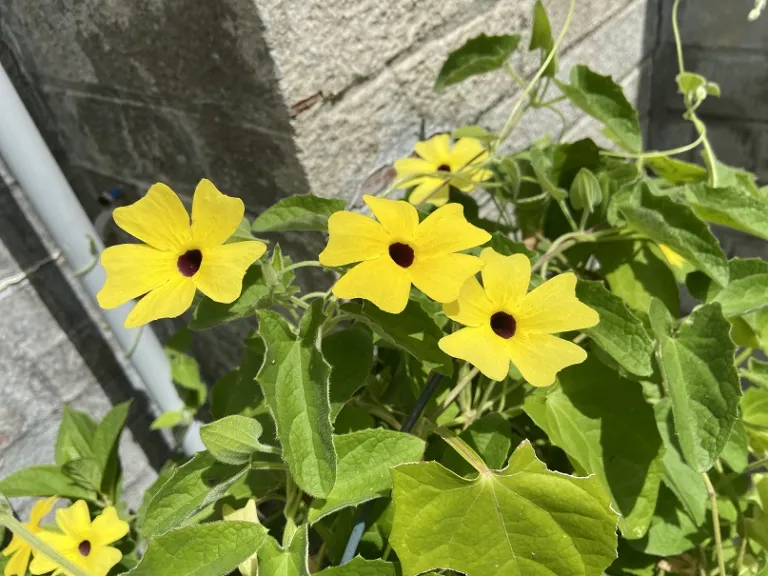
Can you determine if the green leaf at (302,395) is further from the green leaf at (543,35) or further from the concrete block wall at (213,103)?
the green leaf at (543,35)

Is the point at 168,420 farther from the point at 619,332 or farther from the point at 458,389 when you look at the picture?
the point at 619,332

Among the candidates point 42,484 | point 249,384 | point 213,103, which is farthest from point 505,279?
point 42,484

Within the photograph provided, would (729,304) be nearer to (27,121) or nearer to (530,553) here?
(530,553)

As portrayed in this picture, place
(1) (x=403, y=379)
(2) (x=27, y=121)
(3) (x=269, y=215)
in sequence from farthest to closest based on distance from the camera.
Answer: (2) (x=27, y=121), (1) (x=403, y=379), (3) (x=269, y=215)

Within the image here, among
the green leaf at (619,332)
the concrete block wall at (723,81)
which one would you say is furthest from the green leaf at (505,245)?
the concrete block wall at (723,81)

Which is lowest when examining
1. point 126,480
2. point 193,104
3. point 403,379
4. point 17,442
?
point 126,480

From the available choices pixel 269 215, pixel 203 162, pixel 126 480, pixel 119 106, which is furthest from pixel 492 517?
pixel 126 480
